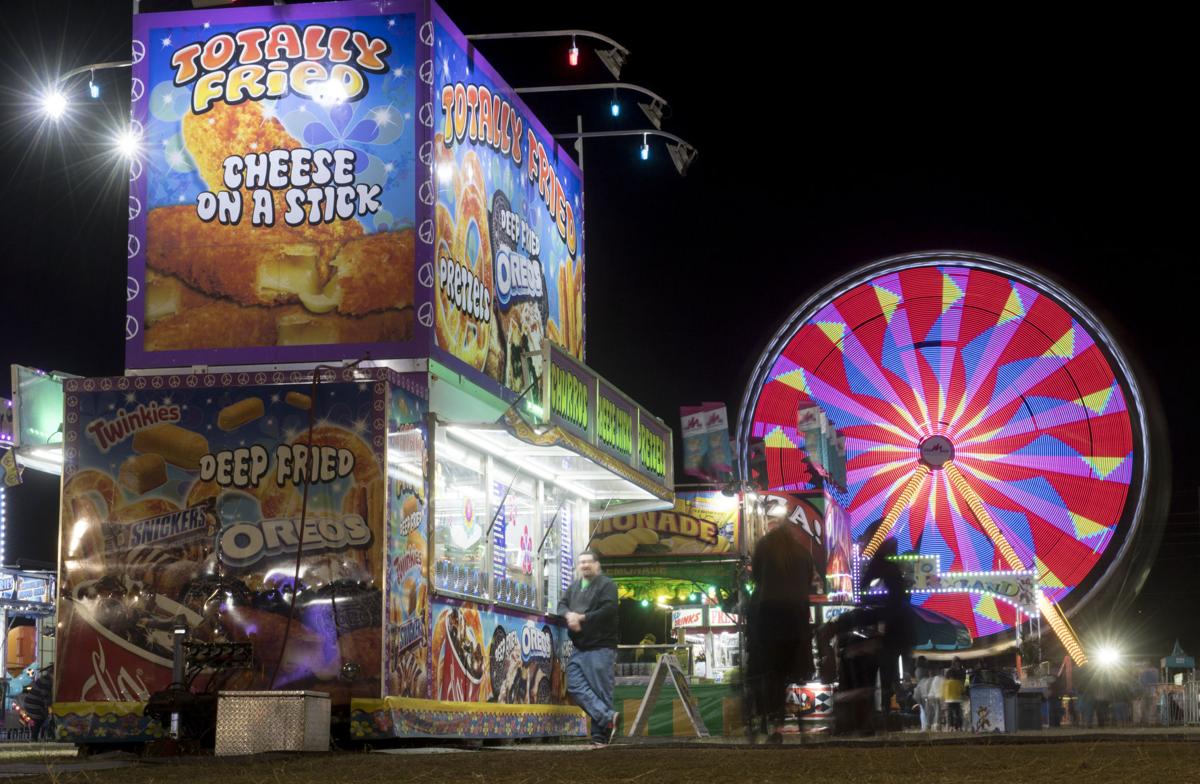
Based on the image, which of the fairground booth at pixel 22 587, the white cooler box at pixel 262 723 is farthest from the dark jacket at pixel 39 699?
→ the white cooler box at pixel 262 723

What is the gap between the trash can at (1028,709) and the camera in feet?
65.4

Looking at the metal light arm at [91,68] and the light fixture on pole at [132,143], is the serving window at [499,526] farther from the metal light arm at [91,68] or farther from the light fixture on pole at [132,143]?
the metal light arm at [91,68]

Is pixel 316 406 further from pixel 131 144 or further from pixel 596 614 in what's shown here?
pixel 596 614

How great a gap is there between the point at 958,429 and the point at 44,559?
1898 cm

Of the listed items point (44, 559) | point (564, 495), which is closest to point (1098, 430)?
point (564, 495)

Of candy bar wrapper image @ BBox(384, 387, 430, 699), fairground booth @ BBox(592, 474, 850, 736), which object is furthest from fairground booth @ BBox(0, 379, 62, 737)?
fairground booth @ BBox(592, 474, 850, 736)

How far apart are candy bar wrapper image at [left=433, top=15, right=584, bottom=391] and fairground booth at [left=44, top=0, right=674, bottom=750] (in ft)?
0.16

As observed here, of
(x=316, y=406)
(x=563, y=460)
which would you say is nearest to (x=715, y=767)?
(x=316, y=406)

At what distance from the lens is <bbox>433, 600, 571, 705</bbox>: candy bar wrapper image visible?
13023mm

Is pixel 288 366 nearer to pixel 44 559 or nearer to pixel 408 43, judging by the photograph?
pixel 408 43

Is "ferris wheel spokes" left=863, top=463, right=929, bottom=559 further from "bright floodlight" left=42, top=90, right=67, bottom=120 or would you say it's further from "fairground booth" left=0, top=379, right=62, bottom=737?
"bright floodlight" left=42, top=90, right=67, bottom=120

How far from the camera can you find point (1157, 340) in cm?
5428

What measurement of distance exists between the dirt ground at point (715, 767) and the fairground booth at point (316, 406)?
2.15 m

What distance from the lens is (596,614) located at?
14539mm
